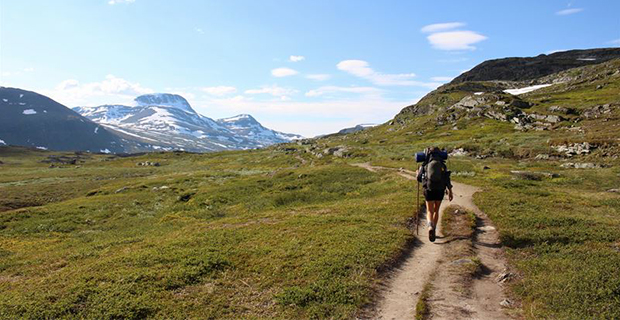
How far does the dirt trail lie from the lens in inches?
395

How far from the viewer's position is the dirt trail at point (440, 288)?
10.0 meters

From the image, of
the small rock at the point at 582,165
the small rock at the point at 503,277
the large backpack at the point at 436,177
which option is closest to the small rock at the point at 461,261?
the small rock at the point at 503,277

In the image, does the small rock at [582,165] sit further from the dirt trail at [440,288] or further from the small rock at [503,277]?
the small rock at [503,277]

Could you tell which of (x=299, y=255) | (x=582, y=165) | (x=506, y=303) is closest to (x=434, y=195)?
(x=506, y=303)

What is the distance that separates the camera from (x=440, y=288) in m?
11.5

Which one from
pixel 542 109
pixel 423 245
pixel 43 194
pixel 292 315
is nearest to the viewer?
pixel 292 315

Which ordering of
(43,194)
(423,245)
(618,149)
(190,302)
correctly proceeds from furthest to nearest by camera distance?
(43,194) → (618,149) → (423,245) → (190,302)

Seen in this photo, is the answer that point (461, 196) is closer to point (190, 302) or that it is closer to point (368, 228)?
point (368, 228)

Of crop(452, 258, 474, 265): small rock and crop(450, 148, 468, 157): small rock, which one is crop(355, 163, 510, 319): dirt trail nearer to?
crop(452, 258, 474, 265): small rock

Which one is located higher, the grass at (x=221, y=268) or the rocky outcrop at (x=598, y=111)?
the rocky outcrop at (x=598, y=111)

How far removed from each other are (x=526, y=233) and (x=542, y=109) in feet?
309

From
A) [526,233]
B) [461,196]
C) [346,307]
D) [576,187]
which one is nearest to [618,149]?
[576,187]

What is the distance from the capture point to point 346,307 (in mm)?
10273

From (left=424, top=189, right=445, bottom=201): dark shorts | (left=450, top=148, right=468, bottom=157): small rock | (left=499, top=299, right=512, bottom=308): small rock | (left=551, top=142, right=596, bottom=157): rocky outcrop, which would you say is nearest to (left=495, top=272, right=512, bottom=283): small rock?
(left=499, top=299, right=512, bottom=308): small rock
